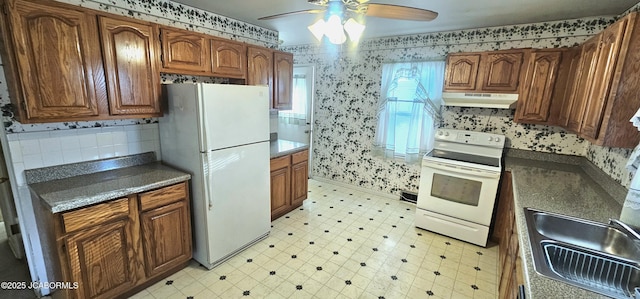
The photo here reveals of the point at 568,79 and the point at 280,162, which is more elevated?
the point at 568,79

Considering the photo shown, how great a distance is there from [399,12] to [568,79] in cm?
208

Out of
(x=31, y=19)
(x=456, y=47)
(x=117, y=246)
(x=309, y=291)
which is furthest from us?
(x=456, y=47)

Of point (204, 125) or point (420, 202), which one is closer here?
point (204, 125)

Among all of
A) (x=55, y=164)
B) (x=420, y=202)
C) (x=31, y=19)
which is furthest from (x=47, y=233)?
(x=420, y=202)

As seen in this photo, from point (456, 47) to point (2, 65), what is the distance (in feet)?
13.6

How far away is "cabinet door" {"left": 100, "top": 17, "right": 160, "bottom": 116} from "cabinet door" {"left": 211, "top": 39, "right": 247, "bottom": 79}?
551 millimetres

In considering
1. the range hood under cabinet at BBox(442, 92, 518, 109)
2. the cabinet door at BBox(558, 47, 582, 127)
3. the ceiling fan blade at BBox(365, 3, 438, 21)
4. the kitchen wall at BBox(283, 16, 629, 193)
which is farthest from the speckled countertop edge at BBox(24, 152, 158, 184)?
the cabinet door at BBox(558, 47, 582, 127)

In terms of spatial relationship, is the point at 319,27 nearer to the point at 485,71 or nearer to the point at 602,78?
the point at 602,78

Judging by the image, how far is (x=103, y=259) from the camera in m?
1.81

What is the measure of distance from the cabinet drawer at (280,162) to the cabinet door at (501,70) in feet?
7.73

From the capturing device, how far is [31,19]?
1597 millimetres

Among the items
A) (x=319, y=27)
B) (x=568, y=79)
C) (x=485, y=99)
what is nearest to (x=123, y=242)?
(x=319, y=27)

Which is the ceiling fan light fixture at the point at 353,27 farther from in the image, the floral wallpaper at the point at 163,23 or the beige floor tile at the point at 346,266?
the beige floor tile at the point at 346,266

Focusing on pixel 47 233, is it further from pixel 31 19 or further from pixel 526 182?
pixel 526 182
